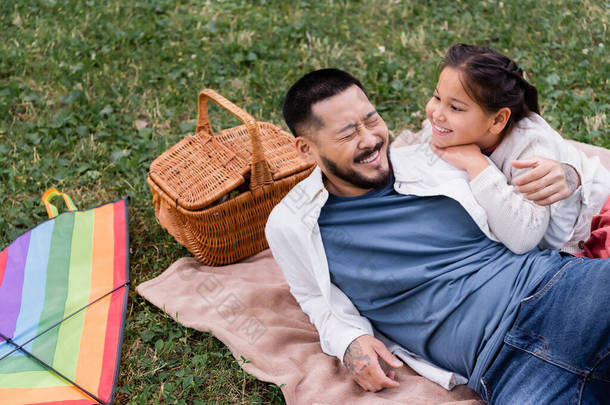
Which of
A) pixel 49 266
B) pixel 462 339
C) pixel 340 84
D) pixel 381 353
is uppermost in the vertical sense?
pixel 340 84

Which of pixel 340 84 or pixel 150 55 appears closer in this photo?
pixel 340 84

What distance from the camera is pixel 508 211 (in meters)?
2.76

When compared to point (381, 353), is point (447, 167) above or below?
above

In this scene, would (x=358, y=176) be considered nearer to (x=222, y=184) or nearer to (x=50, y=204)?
(x=222, y=184)

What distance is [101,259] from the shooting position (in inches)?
152

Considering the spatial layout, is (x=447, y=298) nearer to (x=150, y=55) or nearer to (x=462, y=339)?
(x=462, y=339)

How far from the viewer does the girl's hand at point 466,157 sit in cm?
290

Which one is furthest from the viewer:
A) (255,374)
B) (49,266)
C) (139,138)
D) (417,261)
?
(139,138)

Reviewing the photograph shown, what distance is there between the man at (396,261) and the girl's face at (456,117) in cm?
15

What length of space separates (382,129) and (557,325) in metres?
1.17

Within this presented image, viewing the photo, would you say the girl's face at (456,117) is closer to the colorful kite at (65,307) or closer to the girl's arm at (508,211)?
the girl's arm at (508,211)

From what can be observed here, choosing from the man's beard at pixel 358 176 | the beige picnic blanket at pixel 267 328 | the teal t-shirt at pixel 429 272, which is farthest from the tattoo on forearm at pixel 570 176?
the beige picnic blanket at pixel 267 328

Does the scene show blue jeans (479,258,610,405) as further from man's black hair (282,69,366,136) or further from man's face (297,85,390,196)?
man's black hair (282,69,366,136)

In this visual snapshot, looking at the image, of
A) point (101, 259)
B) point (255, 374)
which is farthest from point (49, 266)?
point (255, 374)
